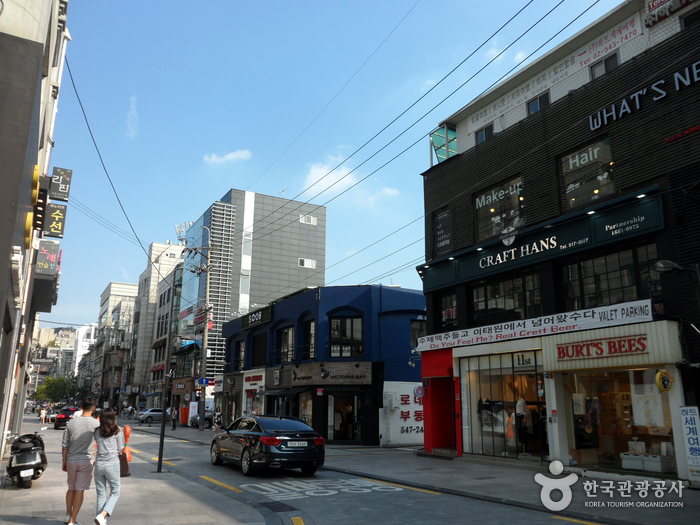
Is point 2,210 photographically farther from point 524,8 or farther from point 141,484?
point 524,8

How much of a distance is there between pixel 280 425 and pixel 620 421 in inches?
384

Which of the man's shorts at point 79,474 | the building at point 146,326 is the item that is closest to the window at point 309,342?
the man's shorts at point 79,474

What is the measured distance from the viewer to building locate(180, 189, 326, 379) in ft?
170

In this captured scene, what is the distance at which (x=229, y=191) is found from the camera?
5672cm

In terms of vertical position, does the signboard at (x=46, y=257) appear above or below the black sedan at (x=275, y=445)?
above

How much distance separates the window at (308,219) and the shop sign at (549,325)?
41.7 m

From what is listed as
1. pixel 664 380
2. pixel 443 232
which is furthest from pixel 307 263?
pixel 664 380

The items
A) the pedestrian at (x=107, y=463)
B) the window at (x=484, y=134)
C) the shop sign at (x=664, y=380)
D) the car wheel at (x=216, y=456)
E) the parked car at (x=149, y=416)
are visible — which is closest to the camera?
the pedestrian at (x=107, y=463)

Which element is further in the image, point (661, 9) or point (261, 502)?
point (661, 9)

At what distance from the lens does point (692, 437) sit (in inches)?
475

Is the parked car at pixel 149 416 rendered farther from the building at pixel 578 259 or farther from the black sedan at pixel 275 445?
the black sedan at pixel 275 445

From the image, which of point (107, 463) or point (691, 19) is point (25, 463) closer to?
point (107, 463)

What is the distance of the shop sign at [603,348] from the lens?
13594 millimetres

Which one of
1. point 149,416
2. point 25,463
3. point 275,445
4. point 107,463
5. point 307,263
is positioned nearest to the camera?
point 107,463
